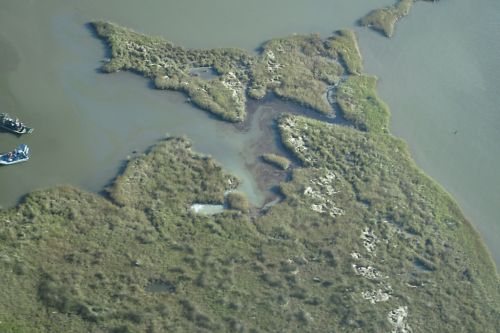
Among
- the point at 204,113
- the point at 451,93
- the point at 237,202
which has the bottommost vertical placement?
the point at 237,202

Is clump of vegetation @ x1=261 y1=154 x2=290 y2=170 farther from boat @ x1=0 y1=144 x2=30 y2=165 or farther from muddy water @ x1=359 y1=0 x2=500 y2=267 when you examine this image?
boat @ x1=0 y1=144 x2=30 y2=165

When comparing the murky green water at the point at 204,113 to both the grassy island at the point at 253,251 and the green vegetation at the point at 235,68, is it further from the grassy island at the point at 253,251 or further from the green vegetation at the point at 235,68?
the grassy island at the point at 253,251

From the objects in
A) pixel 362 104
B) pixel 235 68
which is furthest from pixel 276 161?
pixel 362 104

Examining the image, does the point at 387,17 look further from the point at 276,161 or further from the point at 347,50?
the point at 276,161

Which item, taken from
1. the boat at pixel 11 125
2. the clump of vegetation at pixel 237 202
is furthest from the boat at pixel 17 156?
the clump of vegetation at pixel 237 202

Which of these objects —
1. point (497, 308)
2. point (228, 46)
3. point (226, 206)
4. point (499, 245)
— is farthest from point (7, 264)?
point (499, 245)
